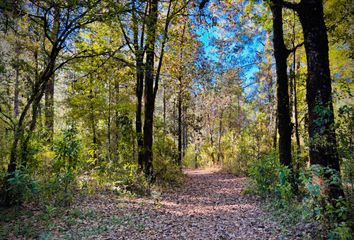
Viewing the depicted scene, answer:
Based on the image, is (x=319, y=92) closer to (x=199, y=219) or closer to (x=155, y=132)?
(x=199, y=219)

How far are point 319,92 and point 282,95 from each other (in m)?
2.99

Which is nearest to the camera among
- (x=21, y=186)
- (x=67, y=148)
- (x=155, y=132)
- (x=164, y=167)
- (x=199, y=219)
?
(x=21, y=186)

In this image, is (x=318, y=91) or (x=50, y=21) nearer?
(x=318, y=91)

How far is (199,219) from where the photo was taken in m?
5.95

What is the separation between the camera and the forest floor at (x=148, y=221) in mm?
4832

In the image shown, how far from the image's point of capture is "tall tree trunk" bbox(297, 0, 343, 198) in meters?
4.15

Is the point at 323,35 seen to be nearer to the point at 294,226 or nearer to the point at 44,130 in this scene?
the point at 294,226

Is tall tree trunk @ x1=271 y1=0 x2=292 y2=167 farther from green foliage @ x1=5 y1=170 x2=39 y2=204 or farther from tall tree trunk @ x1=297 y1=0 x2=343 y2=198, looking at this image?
green foliage @ x1=5 y1=170 x2=39 y2=204

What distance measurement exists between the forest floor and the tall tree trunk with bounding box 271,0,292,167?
1552 mm

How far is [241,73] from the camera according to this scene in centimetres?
1608

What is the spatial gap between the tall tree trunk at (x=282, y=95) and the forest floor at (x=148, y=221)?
61.1 inches

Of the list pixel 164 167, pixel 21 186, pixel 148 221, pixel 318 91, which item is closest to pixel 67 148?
pixel 21 186

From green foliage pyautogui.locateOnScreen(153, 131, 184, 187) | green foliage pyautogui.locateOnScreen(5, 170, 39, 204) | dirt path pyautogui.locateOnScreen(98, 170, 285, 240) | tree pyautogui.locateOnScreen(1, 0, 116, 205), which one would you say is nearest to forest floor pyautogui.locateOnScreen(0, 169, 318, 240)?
dirt path pyautogui.locateOnScreen(98, 170, 285, 240)

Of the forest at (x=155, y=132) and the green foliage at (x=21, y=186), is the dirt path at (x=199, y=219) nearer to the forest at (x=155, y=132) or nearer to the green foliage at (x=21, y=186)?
the forest at (x=155, y=132)
